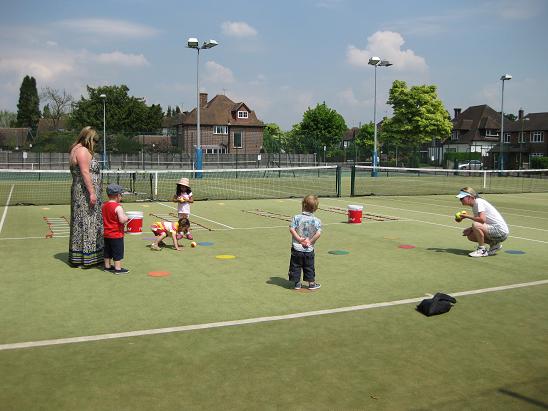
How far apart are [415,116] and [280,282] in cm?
7297

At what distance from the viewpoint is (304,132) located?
108m

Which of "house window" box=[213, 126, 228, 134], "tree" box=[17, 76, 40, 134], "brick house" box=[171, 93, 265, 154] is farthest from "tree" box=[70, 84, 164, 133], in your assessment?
"tree" box=[17, 76, 40, 134]

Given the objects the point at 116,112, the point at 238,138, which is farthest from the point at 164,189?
the point at 116,112

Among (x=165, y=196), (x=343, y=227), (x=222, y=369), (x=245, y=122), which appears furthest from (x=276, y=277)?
(x=245, y=122)

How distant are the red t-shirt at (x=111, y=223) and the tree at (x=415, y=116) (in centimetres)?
7193

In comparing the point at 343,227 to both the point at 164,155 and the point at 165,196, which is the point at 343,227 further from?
the point at 164,155

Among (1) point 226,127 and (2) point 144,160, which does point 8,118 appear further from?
(2) point 144,160

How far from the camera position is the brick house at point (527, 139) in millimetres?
81625

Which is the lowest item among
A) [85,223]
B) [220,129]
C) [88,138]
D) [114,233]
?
[114,233]

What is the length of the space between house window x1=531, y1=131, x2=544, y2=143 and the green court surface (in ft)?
259

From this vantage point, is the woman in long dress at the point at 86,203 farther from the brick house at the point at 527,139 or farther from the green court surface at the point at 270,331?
the brick house at the point at 527,139

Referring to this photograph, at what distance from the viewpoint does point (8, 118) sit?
13425 centimetres

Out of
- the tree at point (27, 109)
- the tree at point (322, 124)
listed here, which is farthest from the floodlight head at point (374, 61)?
the tree at point (27, 109)

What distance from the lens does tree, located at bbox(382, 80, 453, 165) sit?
253 ft
